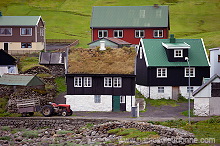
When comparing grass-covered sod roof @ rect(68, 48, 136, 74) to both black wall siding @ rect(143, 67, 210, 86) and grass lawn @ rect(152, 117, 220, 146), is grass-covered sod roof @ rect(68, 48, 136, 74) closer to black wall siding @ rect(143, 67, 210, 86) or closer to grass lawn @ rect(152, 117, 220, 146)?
black wall siding @ rect(143, 67, 210, 86)

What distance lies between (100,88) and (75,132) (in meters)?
10.4

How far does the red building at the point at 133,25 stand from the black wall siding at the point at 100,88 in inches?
1127

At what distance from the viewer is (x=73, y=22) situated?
13612 centimetres

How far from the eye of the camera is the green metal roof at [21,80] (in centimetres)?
6369

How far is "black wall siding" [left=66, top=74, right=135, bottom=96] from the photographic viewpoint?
2429 inches

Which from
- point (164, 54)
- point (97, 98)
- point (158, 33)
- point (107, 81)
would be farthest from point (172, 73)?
point (158, 33)

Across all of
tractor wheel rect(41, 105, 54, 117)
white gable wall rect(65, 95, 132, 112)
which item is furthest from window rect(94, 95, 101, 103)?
tractor wheel rect(41, 105, 54, 117)

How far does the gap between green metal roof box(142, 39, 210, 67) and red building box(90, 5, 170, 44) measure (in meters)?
19.7

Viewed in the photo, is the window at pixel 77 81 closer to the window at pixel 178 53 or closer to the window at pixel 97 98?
the window at pixel 97 98

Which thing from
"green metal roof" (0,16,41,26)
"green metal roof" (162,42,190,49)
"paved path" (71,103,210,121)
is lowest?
"paved path" (71,103,210,121)

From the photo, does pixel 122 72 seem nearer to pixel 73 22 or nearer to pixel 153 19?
pixel 153 19

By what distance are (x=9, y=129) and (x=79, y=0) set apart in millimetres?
112549

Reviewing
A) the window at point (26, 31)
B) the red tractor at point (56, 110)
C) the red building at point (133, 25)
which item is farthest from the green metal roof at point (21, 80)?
the red building at point (133, 25)

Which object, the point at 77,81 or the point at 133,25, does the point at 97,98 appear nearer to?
the point at 77,81
